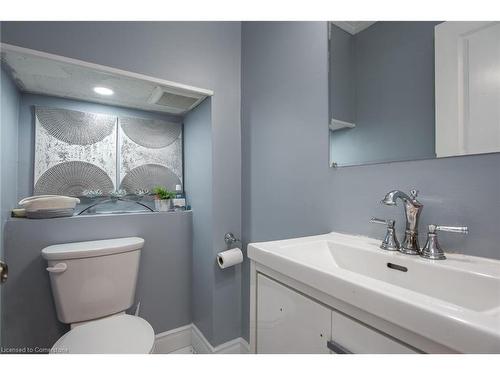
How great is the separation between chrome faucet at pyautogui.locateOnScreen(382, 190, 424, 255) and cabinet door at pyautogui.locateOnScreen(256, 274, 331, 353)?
1.16ft

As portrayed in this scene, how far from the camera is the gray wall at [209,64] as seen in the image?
1.16 metres

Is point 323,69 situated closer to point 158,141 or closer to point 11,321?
point 158,141

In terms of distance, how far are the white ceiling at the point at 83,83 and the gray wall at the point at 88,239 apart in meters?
0.72

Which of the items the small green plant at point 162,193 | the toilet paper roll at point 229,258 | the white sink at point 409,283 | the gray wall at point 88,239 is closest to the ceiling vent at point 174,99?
the small green plant at point 162,193

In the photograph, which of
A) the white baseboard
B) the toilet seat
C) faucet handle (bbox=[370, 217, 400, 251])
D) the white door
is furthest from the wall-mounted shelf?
the white baseboard

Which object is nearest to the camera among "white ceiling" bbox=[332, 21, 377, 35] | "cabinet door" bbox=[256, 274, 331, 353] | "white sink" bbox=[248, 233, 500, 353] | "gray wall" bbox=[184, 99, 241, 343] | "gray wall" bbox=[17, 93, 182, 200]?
"white sink" bbox=[248, 233, 500, 353]

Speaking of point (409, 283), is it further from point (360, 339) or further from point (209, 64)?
point (209, 64)

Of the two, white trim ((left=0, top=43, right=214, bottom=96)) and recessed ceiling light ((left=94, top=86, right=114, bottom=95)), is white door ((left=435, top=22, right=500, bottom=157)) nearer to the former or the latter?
white trim ((left=0, top=43, right=214, bottom=96))

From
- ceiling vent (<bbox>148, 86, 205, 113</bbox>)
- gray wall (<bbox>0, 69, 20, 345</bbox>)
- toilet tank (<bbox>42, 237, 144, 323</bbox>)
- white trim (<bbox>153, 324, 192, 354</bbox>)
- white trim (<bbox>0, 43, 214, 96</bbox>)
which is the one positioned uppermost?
white trim (<bbox>0, 43, 214, 96</bbox>)

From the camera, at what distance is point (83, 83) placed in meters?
1.27

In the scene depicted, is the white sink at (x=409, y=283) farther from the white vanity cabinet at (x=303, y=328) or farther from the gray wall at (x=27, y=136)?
the gray wall at (x=27, y=136)

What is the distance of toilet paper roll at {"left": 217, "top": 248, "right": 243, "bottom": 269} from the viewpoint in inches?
52.9

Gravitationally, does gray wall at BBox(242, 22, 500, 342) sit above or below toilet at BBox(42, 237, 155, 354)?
above
